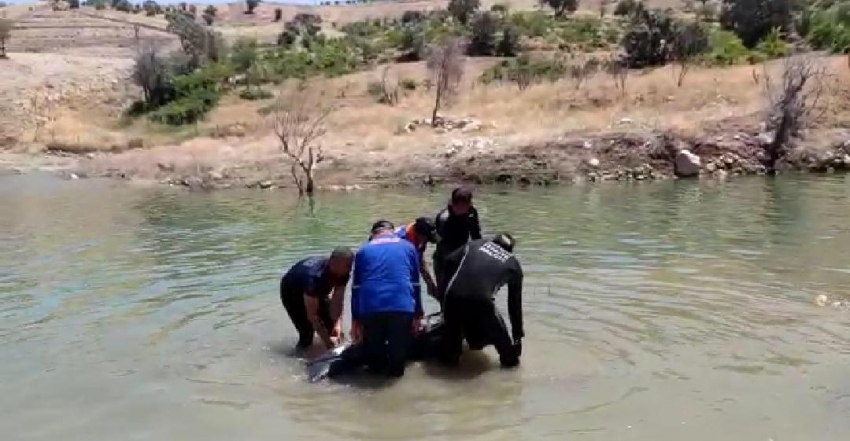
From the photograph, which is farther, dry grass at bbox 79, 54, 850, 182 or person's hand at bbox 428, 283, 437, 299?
dry grass at bbox 79, 54, 850, 182

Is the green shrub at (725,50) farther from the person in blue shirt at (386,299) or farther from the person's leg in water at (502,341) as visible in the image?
the person in blue shirt at (386,299)

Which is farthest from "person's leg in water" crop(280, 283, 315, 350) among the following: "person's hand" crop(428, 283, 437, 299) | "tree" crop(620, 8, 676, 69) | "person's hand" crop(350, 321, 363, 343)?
"tree" crop(620, 8, 676, 69)

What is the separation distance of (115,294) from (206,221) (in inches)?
352

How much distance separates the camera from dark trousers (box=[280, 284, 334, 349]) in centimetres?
880

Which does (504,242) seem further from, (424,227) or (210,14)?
(210,14)

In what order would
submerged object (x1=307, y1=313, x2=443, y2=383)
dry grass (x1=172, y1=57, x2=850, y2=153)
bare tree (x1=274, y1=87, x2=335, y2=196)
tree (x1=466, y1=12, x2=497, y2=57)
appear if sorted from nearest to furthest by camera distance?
1. submerged object (x1=307, y1=313, x2=443, y2=383)
2. bare tree (x1=274, y1=87, x2=335, y2=196)
3. dry grass (x1=172, y1=57, x2=850, y2=153)
4. tree (x1=466, y1=12, x2=497, y2=57)

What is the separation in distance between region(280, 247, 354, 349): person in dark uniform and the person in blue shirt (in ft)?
1.22

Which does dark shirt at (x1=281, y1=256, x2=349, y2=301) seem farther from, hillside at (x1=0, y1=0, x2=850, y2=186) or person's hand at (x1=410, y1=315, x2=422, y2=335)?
hillside at (x1=0, y1=0, x2=850, y2=186)

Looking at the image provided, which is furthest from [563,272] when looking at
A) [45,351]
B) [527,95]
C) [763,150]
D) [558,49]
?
[558,49]

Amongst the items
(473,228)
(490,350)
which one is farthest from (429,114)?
(490,350)

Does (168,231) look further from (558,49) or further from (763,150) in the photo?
(558,49)

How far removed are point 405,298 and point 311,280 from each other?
1.10 m

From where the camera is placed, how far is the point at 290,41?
219 ft

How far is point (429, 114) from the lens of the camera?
126ft
